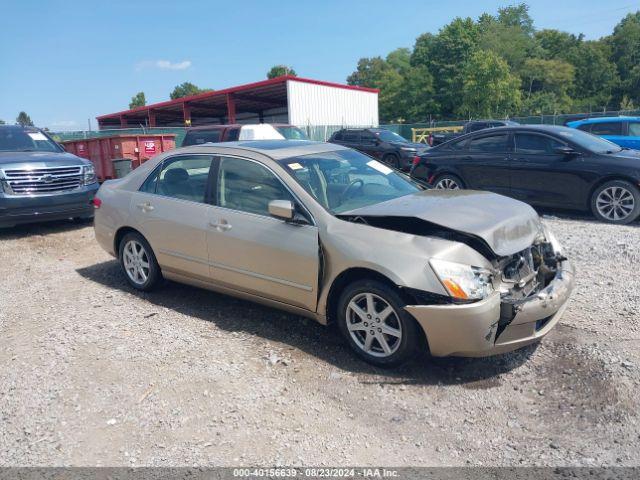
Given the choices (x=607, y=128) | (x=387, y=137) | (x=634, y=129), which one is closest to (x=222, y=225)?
(x=607, y=128)

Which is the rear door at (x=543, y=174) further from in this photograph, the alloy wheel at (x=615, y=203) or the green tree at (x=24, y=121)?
the green tree at (x=24, y=121)

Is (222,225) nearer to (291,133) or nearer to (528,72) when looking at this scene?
(291,133)

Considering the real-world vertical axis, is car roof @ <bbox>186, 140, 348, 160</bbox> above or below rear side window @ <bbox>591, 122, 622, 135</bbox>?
below

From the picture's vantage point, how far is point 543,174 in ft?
28.0

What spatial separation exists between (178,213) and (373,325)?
230 centimetres

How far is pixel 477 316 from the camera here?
10.9ft

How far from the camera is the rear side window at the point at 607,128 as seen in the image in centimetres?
1284

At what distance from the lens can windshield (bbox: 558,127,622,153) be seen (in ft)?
27.4

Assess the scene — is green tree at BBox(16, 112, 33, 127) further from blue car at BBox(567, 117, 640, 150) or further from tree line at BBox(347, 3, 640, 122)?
tree line at BBox(347, 3, 640, 122)

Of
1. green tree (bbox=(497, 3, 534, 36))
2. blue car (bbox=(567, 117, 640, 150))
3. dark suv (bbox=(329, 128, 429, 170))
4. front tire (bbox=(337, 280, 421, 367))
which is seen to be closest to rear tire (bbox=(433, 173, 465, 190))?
blue car (bbox=(567, 117, 640, 150))

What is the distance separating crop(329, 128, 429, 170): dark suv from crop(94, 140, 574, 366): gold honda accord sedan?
39.0ft

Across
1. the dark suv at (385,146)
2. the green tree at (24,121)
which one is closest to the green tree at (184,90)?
the green tree at (24,121)

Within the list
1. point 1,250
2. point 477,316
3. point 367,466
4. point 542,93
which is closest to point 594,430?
point 477,316

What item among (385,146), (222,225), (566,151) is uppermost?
(385,146)
